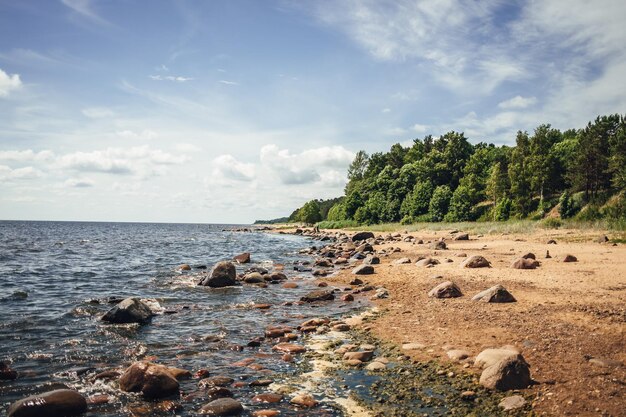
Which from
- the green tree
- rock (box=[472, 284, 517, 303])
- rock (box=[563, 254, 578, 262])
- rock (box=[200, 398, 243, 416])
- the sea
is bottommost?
the sea

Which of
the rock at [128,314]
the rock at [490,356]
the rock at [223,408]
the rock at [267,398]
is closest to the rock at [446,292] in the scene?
the rock at [490,356]

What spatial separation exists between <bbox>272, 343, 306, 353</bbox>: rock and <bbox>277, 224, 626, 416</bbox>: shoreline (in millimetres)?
2109

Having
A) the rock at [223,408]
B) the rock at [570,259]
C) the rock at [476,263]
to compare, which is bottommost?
the rock at [223,408]

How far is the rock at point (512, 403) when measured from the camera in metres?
6.10

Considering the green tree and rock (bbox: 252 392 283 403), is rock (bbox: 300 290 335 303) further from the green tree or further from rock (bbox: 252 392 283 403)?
the green tree

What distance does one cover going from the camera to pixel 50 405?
248 inches

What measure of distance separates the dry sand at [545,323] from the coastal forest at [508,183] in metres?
35.2

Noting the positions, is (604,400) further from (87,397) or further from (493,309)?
(87,397)

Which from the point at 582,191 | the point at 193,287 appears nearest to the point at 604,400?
the point at 193,287

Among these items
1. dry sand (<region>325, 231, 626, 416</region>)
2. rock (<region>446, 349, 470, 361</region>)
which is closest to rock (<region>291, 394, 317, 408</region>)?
dry sand (<region>325, 231, 626, 416</region>)

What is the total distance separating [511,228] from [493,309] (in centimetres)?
3665

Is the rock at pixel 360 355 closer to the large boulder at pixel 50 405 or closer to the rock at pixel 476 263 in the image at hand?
the large boulder at pixel 50 405

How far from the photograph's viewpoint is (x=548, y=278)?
50.8 feet

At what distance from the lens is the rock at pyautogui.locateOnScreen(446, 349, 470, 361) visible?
8.15 metres
